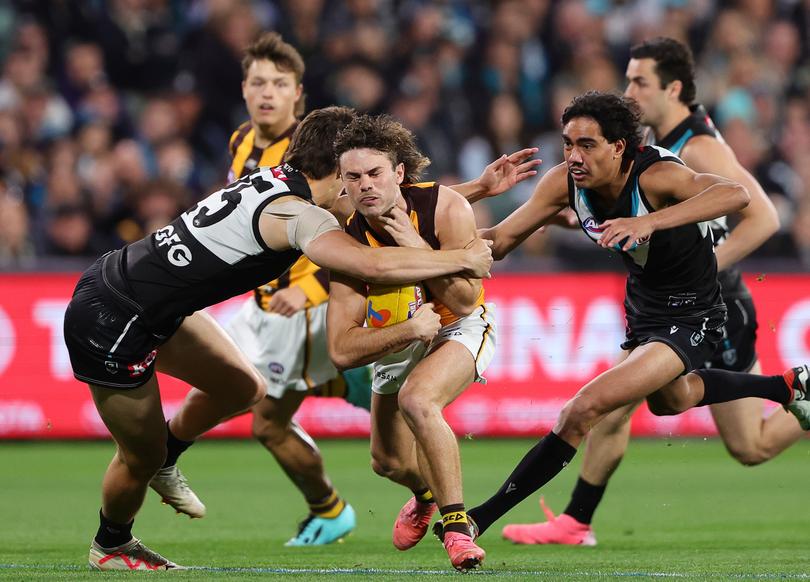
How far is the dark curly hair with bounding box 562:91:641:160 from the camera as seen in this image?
6.58 m

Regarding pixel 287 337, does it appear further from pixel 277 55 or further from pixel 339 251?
pixel 339 251

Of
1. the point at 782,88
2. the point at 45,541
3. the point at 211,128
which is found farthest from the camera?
the point at 782,88

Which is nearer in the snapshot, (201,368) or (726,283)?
(201,368)

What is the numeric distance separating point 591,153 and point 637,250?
1.98 feet

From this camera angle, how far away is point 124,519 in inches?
259

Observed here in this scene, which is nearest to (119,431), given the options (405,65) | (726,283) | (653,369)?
(653,369)

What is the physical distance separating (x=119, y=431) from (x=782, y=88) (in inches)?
463

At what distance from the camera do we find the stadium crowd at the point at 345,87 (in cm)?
1366

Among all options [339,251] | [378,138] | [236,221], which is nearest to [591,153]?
[378,138]

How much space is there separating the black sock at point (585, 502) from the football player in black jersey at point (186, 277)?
2.10 metres

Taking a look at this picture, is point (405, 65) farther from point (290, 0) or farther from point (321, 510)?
point (321, 510)

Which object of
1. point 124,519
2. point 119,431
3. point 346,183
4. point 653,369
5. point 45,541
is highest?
point 346,183

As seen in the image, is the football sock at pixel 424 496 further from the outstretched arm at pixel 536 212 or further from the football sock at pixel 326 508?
the outstretched arm at pixel 536 212

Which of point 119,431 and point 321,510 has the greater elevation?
point 119,431
